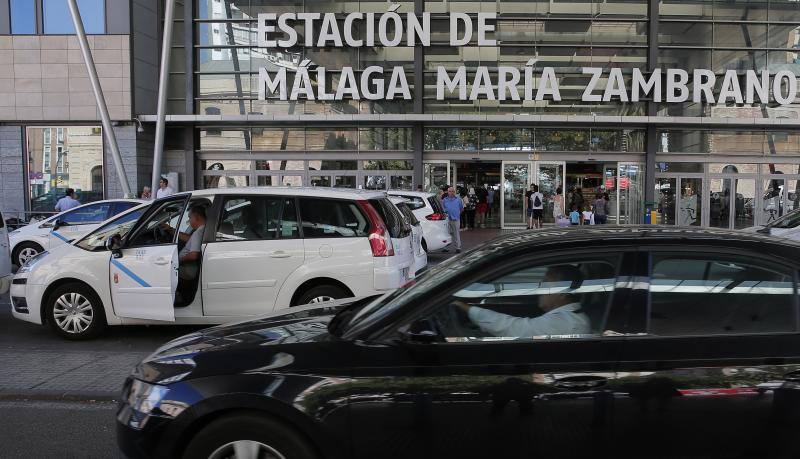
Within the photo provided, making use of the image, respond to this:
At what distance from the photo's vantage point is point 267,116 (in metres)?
21.9

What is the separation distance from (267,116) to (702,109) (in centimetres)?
1574

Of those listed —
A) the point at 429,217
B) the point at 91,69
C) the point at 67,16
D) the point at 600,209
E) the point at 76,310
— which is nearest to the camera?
the point at 76,310

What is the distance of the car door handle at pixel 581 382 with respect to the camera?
109 inches

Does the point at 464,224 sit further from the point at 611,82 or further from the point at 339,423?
the point at 339,423

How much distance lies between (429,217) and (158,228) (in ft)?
26.0

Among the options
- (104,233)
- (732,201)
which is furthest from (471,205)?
(104,233)

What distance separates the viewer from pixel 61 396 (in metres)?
5.32

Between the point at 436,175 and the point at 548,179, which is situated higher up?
the point at 436,175

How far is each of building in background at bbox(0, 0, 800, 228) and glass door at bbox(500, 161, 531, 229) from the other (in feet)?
0.13

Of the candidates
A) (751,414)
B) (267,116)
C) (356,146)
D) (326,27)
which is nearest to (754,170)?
(356,146)

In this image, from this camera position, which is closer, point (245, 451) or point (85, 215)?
point (245, 451)

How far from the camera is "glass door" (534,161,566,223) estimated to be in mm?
22906

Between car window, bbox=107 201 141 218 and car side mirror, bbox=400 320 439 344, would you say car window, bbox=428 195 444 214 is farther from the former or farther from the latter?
car side mirror, bbox=400 320 439 344

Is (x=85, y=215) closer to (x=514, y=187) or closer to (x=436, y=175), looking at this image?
(x=436, y=175)
